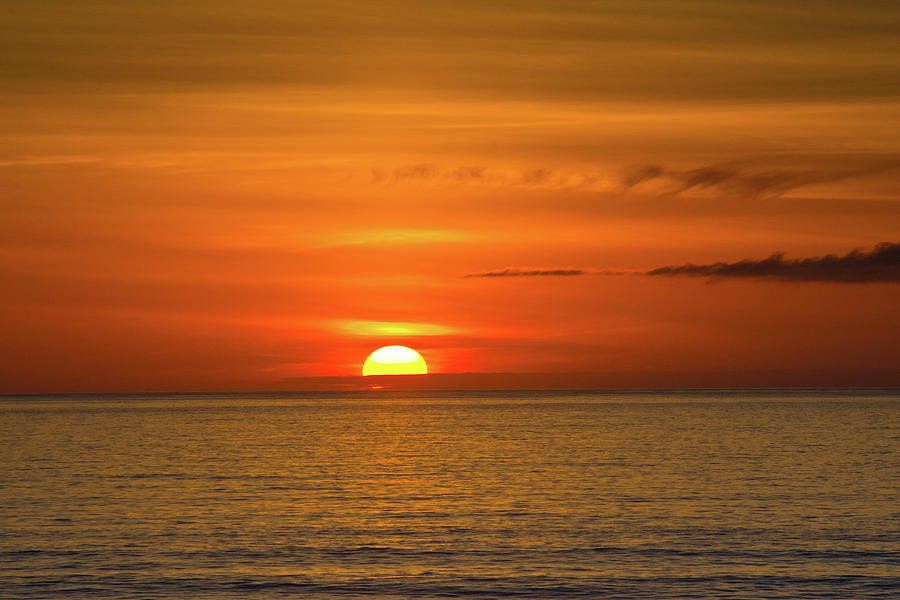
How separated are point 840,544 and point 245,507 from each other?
29.8m

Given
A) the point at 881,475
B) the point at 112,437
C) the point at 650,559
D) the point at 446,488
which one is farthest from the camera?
the point at 112,437

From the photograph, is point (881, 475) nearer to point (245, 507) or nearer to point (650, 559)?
point (650, 559)

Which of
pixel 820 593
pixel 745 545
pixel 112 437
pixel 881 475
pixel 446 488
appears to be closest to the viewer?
pixel 820 593

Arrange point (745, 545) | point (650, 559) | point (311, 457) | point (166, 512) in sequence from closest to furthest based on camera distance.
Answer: point (650, 559), point (745, 545), point (166, 512), point (311, 457)

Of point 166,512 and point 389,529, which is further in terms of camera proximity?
point 166,512

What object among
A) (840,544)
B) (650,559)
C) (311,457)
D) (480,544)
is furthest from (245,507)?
(311,457)

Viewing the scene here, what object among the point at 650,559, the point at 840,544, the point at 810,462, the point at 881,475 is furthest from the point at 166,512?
the point at 810,462

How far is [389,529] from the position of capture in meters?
46.5

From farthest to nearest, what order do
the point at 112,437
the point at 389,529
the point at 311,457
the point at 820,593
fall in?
the point at 112,437 < the point at 311,457 < the point at 389,529 < the point at 820,593

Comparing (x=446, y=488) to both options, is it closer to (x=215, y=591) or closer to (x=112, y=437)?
(x=215, y=591)

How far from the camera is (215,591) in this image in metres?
34.6

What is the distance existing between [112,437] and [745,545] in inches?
3875

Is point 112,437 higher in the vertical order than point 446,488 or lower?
higher

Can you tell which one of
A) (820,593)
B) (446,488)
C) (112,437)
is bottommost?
(820,593)
